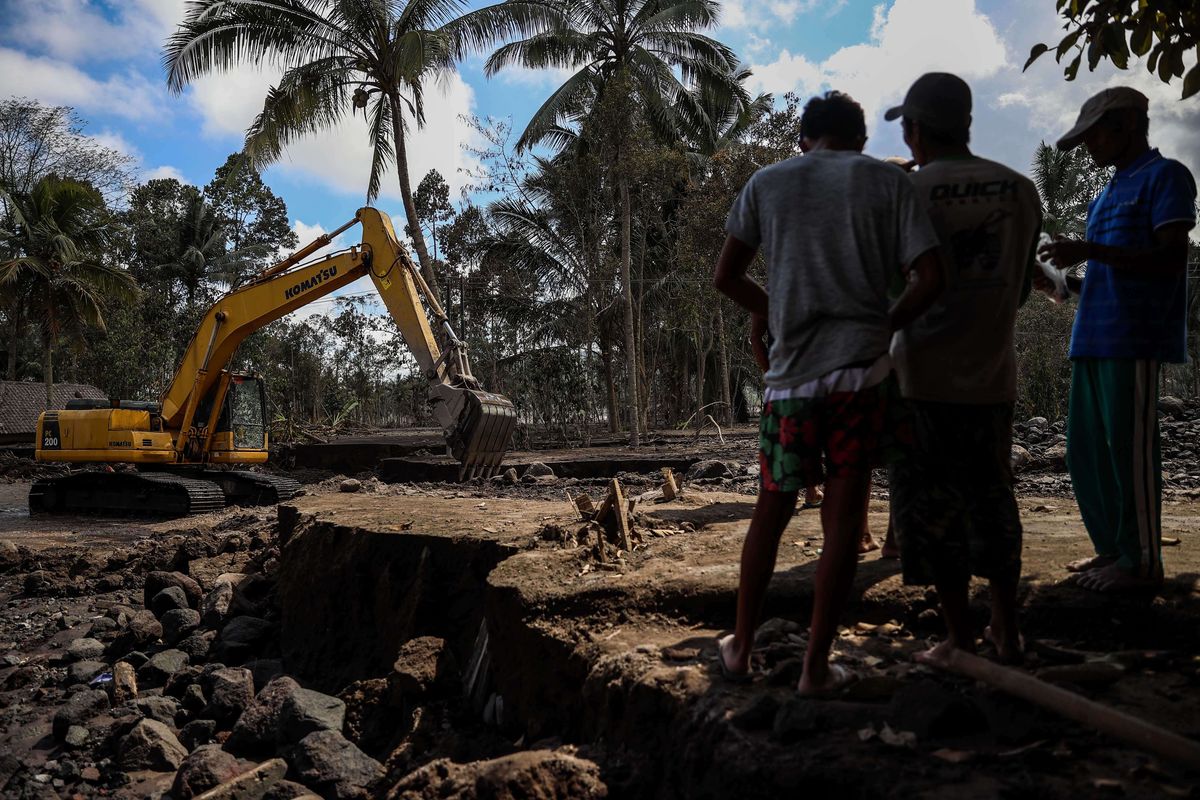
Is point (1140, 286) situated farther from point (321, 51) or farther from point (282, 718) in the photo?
point (321, 51)

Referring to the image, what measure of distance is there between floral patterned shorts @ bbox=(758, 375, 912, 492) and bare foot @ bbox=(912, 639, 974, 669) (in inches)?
24.7

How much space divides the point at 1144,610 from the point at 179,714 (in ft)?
16.8

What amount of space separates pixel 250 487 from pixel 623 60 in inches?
476

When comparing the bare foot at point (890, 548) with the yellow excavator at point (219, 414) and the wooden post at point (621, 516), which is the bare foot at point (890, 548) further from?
the yellow excavator at point (219, 414)

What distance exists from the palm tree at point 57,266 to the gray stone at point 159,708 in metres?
21.9

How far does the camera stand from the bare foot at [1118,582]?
3029mm

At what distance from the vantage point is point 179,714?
5277mm

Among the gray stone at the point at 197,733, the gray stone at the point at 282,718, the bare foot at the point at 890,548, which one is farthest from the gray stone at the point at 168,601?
the bare foot at the point at 890,548

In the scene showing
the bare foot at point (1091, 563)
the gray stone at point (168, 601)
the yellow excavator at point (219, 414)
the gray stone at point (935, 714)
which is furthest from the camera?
the yellow excavator at point (219, 414)

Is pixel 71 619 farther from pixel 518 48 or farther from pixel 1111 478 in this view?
pixel 518 48

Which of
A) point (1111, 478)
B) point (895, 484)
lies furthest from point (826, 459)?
point (1111, 478)

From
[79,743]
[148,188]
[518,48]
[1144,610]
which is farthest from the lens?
[148,188]


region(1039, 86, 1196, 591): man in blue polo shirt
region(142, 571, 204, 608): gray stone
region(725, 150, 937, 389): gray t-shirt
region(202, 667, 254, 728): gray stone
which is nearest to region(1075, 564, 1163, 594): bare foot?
region(1039, 86, 1196, 591): man in blue polo shirt

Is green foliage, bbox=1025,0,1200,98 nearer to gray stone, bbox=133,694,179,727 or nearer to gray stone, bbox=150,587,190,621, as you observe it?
gray stone, bbox=133,694,179,727
